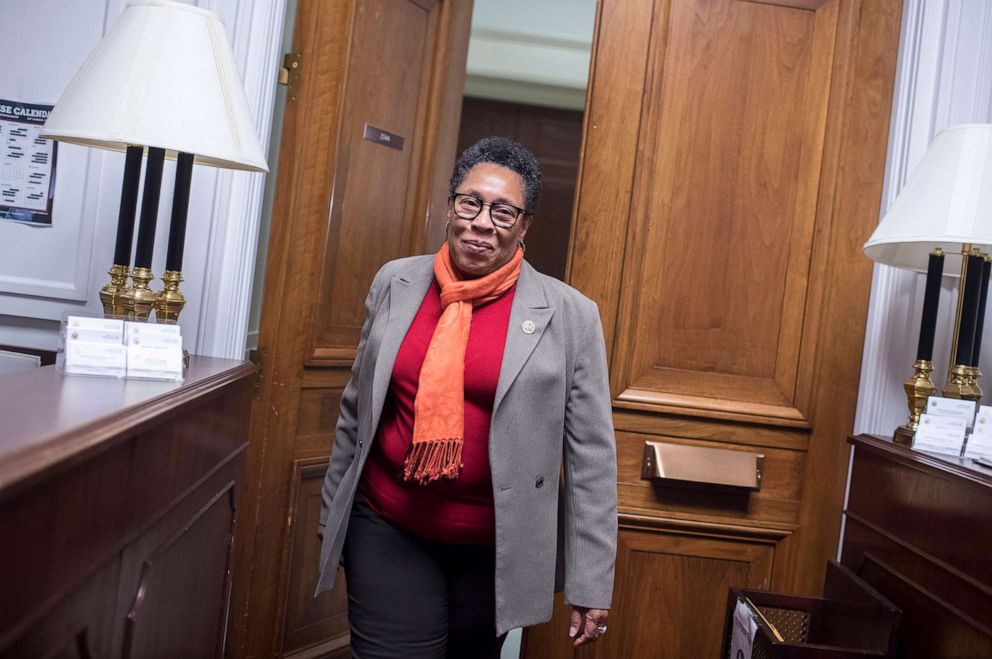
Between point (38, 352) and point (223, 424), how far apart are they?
65 cm

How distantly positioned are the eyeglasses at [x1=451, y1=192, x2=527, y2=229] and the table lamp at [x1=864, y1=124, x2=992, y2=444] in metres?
0.84

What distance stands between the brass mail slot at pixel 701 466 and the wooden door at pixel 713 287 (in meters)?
0.03

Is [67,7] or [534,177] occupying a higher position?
[67,7]

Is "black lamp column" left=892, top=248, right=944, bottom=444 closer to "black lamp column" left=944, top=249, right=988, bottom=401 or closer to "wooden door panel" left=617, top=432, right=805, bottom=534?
"black lamp column" left=944, top=249, right=988, bottom=401

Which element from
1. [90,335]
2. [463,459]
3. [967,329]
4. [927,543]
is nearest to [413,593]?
[463,459]

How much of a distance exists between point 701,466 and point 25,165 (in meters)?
1.89

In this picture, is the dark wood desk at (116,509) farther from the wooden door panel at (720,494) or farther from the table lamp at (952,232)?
the table lamp at (952,232)

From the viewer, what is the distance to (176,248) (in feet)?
6.59

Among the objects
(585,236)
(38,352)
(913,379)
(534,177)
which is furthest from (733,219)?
(38,352)

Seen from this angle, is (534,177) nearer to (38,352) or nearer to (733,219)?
(733,219)

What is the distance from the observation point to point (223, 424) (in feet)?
6.38

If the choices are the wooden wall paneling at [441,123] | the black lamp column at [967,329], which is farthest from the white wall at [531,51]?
the black lamp column at [967,329]

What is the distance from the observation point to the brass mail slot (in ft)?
8.08

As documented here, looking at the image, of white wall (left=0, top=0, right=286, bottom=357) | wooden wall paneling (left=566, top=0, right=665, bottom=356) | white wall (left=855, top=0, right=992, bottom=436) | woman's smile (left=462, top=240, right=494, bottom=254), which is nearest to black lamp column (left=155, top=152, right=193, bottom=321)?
white wall (left=0, top=0, right=286, bottom=357)
